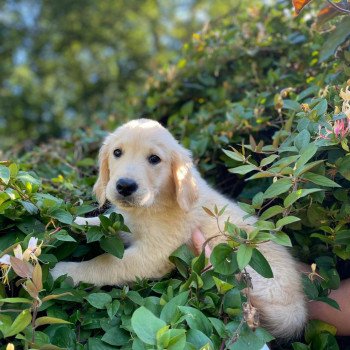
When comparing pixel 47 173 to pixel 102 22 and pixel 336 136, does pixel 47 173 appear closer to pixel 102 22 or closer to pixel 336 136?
pixel 336 136

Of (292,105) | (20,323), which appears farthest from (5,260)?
(292,105)

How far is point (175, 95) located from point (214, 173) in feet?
4.09

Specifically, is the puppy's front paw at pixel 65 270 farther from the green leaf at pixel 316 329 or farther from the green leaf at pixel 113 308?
the green leaf at pixel 316 329

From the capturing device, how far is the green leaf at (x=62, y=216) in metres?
2.54

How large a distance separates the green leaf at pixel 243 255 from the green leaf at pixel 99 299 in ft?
2.07

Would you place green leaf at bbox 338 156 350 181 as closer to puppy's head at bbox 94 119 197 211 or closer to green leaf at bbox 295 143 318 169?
green leaf at bbox 295 143 318 169

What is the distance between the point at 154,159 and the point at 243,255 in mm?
1047

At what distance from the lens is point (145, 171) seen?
300cm

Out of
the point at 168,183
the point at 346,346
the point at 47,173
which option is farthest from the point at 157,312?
the point at 47,173

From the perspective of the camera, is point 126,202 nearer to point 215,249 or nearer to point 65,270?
point 65,270

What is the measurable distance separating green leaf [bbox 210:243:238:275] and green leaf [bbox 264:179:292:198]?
276mm

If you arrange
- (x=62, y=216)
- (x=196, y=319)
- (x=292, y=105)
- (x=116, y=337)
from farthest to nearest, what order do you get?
(x=292, y=105)
(x=62, y=216)
(x=116, y=337)
(x=196, y=319)

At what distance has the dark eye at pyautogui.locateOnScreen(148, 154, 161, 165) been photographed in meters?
3.08

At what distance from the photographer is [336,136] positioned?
2.49m
